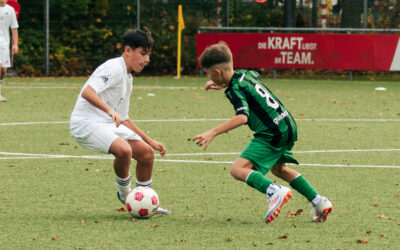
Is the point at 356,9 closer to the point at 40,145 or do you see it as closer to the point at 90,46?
the point at 90,46

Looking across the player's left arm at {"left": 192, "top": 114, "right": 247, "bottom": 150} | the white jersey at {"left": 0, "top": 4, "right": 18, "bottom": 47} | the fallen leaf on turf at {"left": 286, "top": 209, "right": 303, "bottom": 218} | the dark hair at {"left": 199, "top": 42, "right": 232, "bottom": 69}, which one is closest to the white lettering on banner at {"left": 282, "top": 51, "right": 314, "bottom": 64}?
the white jersey at {"left": 0, "top": 4, "right": 18, "bottom": 47}

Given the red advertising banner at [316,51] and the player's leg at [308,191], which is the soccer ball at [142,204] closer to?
the player's leg at [308,191]

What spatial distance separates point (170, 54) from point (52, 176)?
18.5 m

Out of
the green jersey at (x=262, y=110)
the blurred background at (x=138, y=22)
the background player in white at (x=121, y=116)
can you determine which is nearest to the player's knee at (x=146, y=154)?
the background player in white at (x=121, y=116)

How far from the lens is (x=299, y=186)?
6473mm

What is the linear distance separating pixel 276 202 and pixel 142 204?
3.39 feet

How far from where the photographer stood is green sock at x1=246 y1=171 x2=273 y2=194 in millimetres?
6180

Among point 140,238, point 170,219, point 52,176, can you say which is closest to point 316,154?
point 52,176

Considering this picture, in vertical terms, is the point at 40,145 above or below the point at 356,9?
below

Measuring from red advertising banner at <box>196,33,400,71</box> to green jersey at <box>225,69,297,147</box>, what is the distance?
16.2 meters

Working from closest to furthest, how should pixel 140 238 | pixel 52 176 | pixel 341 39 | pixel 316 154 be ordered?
pixel 140 238, pixel 52 176, pixel 316 154, pixel 341 39

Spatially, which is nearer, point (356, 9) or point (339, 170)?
point (339, 170)

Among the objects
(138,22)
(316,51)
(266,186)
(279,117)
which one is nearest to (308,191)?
(266,186)

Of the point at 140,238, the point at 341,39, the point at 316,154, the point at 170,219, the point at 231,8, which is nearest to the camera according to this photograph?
the point at 140,238
